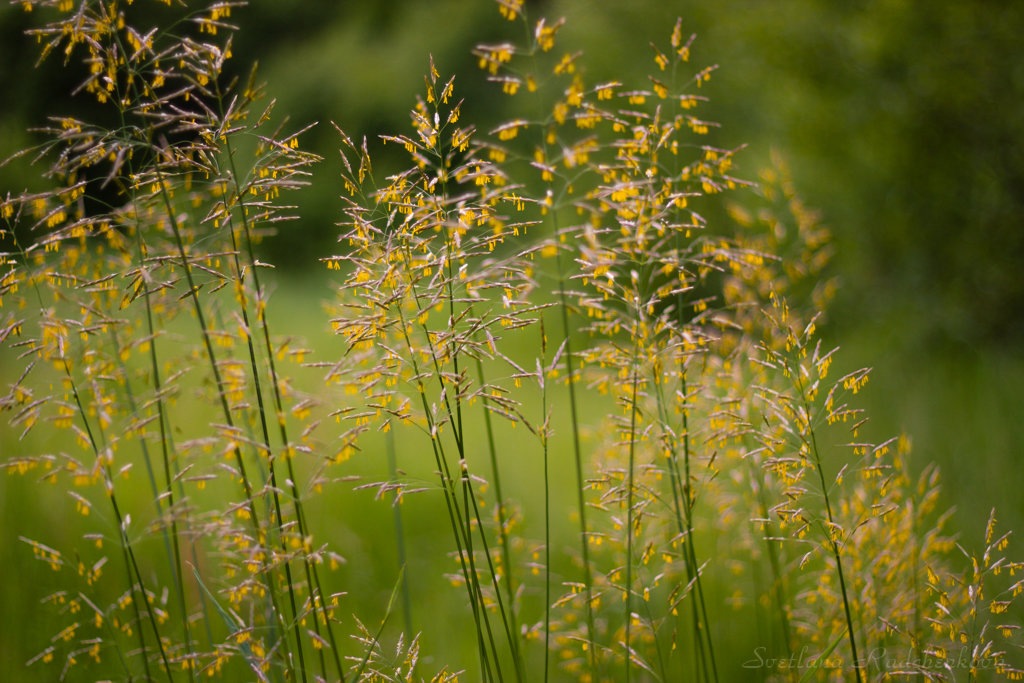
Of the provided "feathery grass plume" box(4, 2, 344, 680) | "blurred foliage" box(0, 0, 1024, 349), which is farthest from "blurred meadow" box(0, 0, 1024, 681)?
"feathery grass plume" box(4, 2, 344, 680)

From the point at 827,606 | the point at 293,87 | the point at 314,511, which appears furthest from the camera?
the point at 293,87

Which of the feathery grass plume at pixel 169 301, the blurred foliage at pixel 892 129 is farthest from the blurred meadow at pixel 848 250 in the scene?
the feathery grass plume at pixel 169 301

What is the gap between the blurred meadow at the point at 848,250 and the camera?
3.24m

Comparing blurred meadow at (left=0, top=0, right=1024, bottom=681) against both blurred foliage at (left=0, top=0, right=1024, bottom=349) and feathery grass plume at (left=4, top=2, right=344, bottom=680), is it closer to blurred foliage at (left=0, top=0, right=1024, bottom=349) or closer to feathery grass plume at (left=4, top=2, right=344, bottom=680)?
blurred foliage at (left=0, top=0, right=1024, bottom=349)

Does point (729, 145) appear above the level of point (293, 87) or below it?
below

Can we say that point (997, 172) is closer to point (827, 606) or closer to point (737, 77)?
point (737, 77)

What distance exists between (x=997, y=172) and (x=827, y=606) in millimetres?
4432

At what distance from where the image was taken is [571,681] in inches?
102

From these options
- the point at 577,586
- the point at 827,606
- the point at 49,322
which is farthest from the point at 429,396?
the point at 827,606

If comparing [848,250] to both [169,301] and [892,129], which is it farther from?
[169,301]

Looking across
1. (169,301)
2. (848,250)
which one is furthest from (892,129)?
(169,301)

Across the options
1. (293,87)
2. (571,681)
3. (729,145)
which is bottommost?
(571,681)

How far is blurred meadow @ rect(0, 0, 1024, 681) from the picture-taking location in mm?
3238

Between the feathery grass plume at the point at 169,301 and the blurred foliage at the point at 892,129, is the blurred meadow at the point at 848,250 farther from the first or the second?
the feathery grass plume at the point at 169,301
